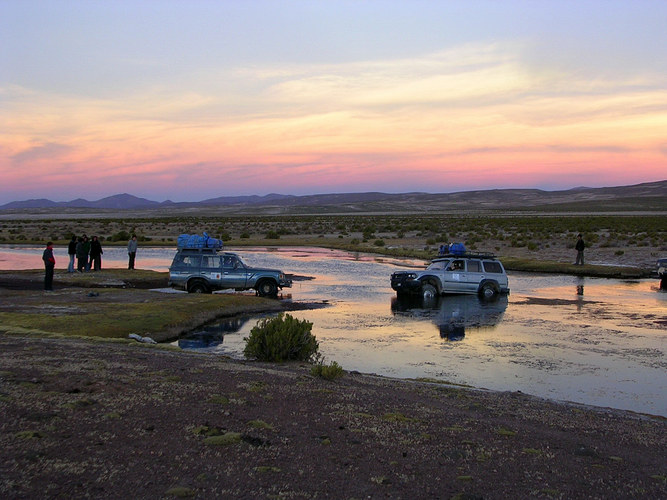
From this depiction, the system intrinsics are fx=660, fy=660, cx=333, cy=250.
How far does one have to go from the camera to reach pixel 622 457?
7.47 metres

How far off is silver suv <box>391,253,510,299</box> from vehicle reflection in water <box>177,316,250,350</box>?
23.5 ft

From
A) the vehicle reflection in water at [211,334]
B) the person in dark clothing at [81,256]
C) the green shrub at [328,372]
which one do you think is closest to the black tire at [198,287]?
the vehicle reflection in water at [211,334]

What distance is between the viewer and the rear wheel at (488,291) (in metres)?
25.6

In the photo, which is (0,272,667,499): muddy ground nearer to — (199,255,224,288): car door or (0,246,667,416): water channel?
(0,246,667,416): water channel

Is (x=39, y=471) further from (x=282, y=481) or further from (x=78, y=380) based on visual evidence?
(x=78, y=380)

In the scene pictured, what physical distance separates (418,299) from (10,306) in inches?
552

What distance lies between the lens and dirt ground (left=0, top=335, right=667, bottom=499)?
20.2 feet

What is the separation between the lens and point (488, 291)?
25.6 meters

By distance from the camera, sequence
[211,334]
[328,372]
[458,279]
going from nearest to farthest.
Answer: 1. [328,372]
2. [211,334]
3. [458,279]

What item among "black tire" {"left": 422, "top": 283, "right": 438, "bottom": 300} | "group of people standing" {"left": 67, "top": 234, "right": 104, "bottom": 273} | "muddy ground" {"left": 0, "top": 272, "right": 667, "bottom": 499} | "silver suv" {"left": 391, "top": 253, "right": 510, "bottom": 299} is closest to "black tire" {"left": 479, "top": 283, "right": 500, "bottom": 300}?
"silver suv" {"left": 391, "top": 253, "right": 510, "bottom": 299}

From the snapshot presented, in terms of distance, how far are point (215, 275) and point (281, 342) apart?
39.5 ft

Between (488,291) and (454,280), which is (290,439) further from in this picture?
(488,291)

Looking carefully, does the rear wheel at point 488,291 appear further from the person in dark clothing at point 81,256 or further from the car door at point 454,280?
the person in dark clothing at point 81,256

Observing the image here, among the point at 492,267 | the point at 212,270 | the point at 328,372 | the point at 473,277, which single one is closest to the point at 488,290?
the point at 473,277
